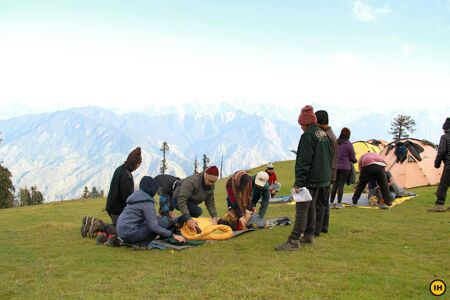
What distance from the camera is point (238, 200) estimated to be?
479 inches

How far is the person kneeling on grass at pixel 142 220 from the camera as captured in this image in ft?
33.8

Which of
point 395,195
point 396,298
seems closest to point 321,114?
point 396,298

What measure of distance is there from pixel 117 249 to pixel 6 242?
3.99 metres

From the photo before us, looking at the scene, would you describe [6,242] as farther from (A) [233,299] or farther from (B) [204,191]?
(A) [233,299]

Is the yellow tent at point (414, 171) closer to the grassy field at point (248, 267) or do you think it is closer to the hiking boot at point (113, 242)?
the grassy field at point (248, 267)

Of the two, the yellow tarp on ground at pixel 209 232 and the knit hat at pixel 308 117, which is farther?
the yellow tarp on ground at pixel 209 232

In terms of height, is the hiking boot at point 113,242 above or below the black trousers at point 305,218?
below

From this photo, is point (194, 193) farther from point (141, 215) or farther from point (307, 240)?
point (307, 240)

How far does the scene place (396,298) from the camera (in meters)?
6.34

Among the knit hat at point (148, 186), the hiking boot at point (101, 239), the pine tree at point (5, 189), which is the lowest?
the pine tree at point (5, 189)

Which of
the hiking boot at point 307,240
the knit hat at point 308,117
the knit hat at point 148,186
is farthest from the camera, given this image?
the knit hat at point 148,186

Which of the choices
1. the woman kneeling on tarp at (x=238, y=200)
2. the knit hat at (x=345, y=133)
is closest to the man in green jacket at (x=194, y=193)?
the woman kneeling on tarp at (x=238, y=200)

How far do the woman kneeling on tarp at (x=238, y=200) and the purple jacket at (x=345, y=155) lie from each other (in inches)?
194

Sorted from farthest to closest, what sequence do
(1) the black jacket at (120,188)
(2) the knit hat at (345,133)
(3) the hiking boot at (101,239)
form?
(2) the knit hat at (345,133) → (1) the black jacket at (120,188) → (3) the hiking boot at (101,239)
